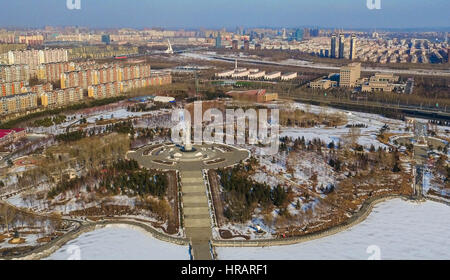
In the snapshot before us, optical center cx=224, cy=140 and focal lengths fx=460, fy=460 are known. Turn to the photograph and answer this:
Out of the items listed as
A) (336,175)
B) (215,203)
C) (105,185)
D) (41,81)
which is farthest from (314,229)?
(41,81)

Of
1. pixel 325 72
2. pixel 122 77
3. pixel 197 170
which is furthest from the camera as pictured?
pixel 325 72

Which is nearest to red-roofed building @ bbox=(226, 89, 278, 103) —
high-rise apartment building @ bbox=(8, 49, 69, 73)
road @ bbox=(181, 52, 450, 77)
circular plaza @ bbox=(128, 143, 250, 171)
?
circular plaza @ bbox=(128, 143, 250, 171)

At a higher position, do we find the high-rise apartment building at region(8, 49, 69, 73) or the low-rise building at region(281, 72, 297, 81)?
the high-rise apartment building at region(8, 49, 69, 73)

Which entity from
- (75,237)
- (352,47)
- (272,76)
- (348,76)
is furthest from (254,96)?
(352,47)

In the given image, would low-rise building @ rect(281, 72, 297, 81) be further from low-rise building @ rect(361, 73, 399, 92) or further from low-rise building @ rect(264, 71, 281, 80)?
low-rise building @ rect(361, 73, 399, 92)

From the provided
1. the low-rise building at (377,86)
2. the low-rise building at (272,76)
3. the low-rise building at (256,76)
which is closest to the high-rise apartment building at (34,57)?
the low-rise building at (256,76)

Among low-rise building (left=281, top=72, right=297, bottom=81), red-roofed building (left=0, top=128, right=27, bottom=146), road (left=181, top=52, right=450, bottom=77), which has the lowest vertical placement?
red-roofed building (left=0, top=128, right=27, bottom=146)

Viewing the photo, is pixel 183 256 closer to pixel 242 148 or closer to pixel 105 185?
pixel 105 185
